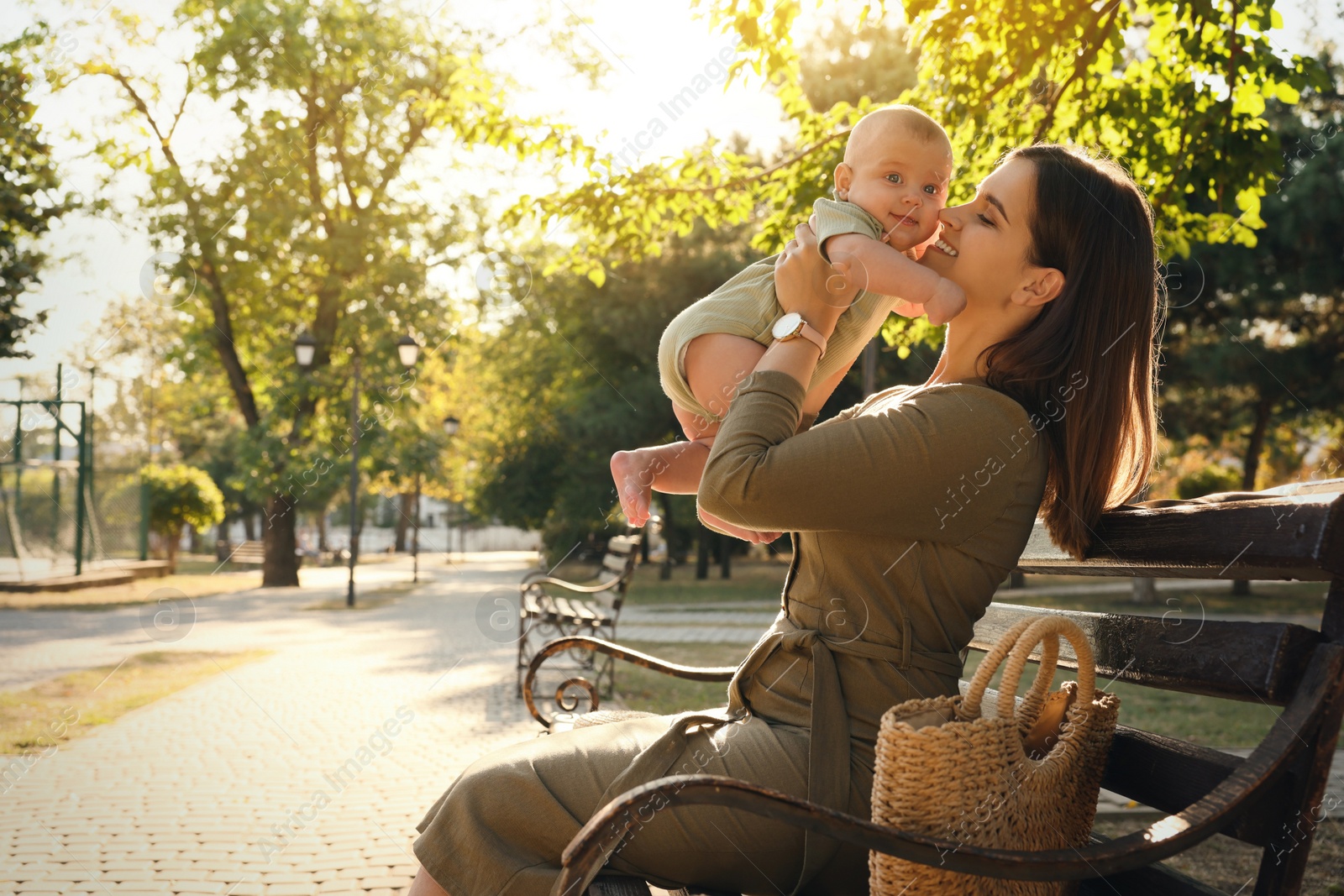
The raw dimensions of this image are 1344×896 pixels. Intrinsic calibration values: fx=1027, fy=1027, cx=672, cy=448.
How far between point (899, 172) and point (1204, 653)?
120cm

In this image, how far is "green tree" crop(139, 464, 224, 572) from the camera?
2367 centimetres

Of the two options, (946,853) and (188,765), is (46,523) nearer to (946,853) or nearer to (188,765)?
Result: (188,765)

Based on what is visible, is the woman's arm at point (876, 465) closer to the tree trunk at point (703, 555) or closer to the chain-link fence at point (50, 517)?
the chain-link fence at point (50, 517)

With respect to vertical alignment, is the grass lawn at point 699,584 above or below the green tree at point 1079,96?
below

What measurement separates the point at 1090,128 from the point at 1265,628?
13.3 feet

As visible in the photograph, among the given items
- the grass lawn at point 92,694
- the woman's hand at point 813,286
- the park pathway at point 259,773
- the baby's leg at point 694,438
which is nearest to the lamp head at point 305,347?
the park pathway at point 259,773

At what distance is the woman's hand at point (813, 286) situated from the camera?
6.46ft

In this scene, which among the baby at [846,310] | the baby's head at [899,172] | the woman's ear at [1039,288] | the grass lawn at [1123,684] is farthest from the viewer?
the grass lawn at [1123,684]

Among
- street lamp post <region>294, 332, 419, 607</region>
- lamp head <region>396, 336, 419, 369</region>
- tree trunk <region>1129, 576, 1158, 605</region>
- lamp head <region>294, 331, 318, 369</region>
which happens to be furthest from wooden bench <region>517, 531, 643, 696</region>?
lamp head <region>294, 331, 318, 369</region>

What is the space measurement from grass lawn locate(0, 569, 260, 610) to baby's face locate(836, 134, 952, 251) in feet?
53.7

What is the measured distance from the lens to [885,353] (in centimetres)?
2039

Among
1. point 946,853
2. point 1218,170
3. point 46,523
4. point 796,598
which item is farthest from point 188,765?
point 46,523

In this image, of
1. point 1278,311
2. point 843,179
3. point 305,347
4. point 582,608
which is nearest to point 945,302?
point 843,179

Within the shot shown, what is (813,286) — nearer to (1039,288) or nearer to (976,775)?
(1039,288)
